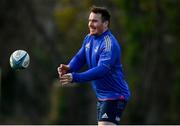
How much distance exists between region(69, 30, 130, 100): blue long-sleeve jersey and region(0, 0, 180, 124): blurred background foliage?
17864 millimetres

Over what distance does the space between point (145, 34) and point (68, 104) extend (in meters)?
5.95

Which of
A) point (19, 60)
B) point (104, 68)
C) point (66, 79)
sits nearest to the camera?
point (66, 79)

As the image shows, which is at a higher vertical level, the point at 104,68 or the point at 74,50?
the point at 104,68

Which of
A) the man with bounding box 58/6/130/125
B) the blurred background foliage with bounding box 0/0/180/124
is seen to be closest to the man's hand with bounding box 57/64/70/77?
the man with bounding box 58/6/130/125

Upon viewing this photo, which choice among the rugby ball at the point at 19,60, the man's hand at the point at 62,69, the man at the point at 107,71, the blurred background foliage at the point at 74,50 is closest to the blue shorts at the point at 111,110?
the man at the point at 107,71

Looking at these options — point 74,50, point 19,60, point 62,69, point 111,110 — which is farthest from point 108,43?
point 74,50

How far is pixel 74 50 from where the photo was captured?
3578 centimetres

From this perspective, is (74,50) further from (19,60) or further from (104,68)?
(104,68)

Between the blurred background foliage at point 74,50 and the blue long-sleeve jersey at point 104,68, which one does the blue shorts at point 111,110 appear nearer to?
the blue long-sleeve jersey at point 104,68

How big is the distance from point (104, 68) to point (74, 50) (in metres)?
24.9

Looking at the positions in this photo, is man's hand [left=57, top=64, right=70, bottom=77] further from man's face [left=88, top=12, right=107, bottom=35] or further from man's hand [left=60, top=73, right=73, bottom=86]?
man's face [left=88, top=12, right=107, bottom=35]

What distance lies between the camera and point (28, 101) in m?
36.2

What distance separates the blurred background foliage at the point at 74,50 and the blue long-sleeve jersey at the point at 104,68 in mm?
17864

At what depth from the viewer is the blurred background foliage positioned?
3023cm
